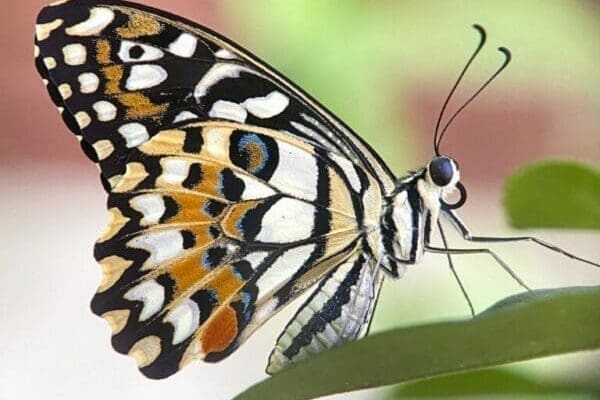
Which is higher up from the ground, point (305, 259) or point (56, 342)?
point (56, 342)

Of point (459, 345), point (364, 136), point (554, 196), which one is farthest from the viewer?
point (364, 136)

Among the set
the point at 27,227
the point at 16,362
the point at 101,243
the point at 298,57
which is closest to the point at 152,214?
the point at 101,243

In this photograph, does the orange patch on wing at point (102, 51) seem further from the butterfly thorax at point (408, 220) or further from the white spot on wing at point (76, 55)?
the butterfly thorax at point (408, 220)

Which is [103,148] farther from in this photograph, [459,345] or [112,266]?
[459,345]

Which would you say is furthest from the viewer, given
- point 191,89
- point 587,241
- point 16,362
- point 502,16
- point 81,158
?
point 81,158

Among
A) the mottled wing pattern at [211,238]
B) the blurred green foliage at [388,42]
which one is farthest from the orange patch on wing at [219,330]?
the blurred green foliage at [388,42]

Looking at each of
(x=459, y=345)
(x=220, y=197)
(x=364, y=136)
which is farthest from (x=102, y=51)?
(x=364, y=136)

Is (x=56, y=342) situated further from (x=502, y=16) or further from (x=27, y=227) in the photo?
(x=502, y=16)
